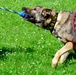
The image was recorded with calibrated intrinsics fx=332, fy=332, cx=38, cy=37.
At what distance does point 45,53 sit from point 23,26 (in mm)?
2709

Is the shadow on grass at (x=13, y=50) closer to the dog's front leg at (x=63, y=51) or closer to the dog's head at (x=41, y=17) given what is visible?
the dog's front leg at (x=63, y=51)

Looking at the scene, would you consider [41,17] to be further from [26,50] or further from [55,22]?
[26,50]

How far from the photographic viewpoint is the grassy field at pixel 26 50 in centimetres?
761

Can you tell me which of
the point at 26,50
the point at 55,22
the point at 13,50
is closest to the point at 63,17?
the point at 55,22

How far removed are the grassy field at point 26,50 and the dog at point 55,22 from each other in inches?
15.1

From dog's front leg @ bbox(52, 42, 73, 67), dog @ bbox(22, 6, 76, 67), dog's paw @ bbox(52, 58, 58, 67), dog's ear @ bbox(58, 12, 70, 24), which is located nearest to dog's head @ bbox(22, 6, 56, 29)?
dog @ bbox(22, 6, 76, 67)

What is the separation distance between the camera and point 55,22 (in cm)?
777

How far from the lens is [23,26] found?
36.7 feet

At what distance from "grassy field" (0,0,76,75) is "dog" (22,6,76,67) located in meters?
0.38

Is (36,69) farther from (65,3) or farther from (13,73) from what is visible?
(65,3)

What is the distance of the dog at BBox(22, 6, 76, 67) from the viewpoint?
25.4 feet

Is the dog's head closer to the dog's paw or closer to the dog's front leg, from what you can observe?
the dog's front leg

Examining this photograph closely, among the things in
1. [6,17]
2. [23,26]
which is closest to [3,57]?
[23,26]

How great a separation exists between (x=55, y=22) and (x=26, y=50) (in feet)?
4.68
